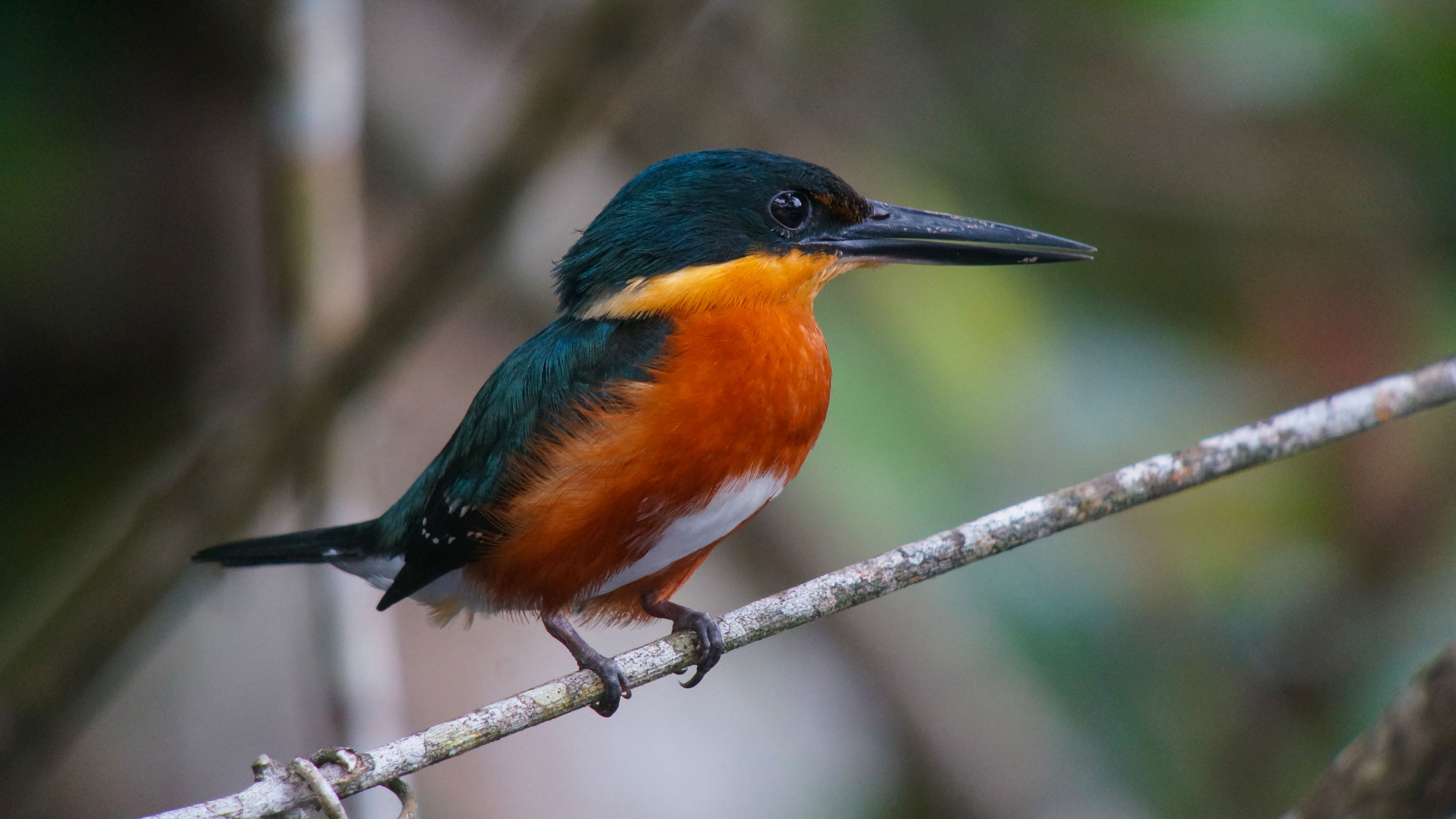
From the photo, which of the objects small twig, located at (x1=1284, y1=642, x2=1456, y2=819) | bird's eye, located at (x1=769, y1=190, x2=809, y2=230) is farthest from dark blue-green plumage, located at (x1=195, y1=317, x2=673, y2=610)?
small twig, located at (x1=1284, y1=642, x2=1456, y2=819)

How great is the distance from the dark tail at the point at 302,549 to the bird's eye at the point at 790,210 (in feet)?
3.65

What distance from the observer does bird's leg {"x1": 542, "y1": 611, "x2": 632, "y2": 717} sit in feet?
6.27

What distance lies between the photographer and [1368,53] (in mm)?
3580

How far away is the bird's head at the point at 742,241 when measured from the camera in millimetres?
2139

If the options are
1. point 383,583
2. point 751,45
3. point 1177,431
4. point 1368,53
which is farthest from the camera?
point 751,45

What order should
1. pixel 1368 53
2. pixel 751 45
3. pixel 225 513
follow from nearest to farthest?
pixel 225 513 → pixel 1368 53 → pixel 751 45

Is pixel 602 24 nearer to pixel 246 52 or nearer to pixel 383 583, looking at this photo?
pixel 383 583

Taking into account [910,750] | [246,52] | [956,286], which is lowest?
[910,750]

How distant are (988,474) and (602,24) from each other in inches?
81.7

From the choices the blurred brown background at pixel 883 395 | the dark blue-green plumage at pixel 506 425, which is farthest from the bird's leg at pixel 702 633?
the blurred brown background at pixel 883 395

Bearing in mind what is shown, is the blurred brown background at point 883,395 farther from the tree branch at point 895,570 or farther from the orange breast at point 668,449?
the tree branch at point 895,570

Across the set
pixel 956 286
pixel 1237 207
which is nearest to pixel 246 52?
pixel 956 286

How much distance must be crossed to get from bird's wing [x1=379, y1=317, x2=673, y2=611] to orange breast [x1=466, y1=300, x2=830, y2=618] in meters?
0.03

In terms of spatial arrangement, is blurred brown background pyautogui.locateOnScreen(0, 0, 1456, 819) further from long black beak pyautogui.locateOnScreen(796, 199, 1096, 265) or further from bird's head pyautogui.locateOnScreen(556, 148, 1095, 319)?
long black beak pyautogui.locateOnScreen(796, 199, 1096, 265)
